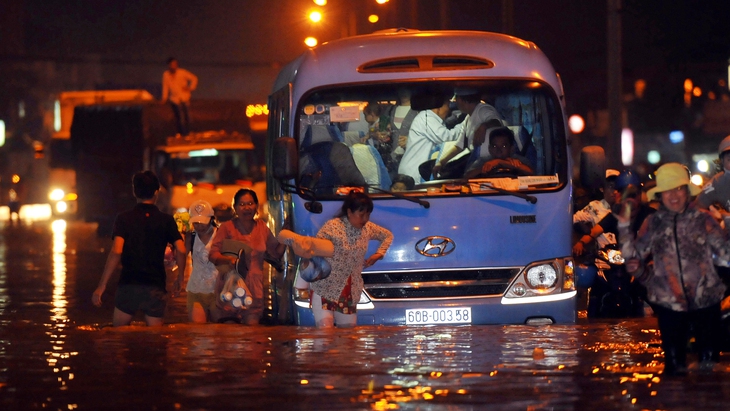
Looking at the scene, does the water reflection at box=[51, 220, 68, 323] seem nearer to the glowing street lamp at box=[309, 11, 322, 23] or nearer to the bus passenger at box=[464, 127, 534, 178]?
the bus passenger at box=[464, 127, 534, 178]

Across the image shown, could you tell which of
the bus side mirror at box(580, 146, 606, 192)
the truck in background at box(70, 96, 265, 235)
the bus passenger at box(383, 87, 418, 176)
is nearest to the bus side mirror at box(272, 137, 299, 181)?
the bus passenger at box(383, 87, 418, 176)

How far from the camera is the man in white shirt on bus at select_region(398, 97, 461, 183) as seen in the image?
33.0 feet

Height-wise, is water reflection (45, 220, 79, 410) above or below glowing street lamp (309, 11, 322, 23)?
below

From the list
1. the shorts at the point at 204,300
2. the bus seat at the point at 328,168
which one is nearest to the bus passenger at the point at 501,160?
the bus seat at the point at 328,168

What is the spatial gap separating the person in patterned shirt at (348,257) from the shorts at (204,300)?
155 cm

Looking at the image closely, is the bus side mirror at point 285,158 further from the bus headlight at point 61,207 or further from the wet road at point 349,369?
the bus headlight at point 61,207

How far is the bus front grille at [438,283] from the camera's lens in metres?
9.86

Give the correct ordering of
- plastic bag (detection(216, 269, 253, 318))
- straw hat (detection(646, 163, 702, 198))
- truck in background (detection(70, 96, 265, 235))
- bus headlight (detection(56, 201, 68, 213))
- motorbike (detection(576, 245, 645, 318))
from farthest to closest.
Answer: bus headlight (detection(56, 201, 68, 213)) → truck in background (detection(70, 96, 265, 235)) → motorbike (detection(576, 245, 645, 318)) → plastic bag (detection(216, 269, 253, 318)) → straw hat (detection(646, 163, 702, 198))

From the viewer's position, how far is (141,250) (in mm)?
9852

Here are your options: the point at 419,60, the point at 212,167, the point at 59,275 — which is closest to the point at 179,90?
the point at 212,167

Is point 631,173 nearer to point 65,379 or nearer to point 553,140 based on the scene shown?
point 553,140

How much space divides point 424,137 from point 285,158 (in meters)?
1.19

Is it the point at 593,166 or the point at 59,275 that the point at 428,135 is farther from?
the point at 59,275

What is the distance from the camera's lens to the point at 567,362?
8523 mm
